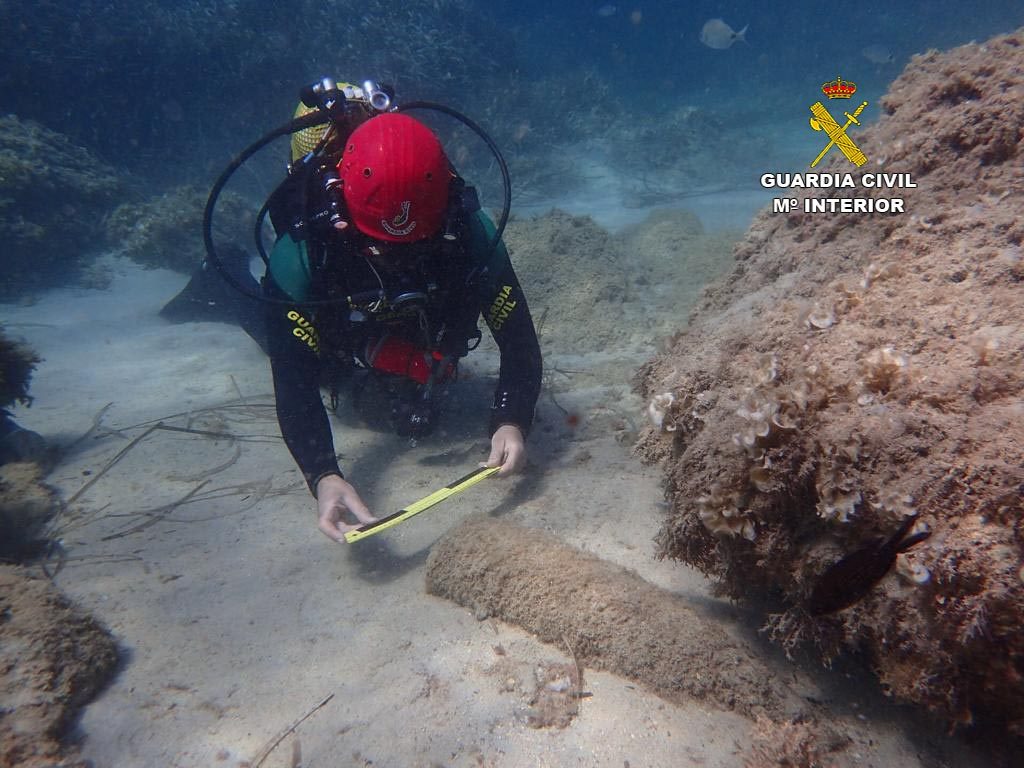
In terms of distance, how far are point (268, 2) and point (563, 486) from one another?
20598 mm

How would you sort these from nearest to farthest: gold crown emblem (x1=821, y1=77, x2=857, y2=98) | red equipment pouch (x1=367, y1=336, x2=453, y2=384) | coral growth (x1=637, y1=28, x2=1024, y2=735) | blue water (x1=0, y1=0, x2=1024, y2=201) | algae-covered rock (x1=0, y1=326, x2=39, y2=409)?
coral growth (x1=637, y1=28, x2=1024, y2=735), red equipment pouch (x1=367, y1=336, x2=453, y2=384), gold crown emblem (x1=821, y1=77, x2=857, y2=98), algae-covered rock (x1=0, y1=326, x2=39, y2=409), blue water (x1=0, y1=0, x2=1024, y2=201)

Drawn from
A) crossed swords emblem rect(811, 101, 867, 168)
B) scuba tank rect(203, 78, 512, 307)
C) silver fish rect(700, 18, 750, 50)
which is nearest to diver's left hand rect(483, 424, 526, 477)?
scuba tank rect(203, 78, 512, 307)

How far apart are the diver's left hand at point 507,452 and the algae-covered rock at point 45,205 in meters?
Answer: 11.6

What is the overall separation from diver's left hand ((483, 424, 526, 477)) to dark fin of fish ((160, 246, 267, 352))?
165 inches

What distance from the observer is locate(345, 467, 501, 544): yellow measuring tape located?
2.78 m

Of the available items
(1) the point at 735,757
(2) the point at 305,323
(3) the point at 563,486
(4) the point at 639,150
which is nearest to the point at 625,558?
(3) the point at 563,486

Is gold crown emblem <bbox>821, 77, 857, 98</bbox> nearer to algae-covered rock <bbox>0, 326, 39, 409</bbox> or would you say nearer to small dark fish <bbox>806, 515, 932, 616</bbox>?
small dark fish <bbox>806, 515, 932, 616</bbox>

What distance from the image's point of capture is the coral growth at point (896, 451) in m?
1.42

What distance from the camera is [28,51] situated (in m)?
13.6

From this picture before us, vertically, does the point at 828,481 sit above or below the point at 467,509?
above

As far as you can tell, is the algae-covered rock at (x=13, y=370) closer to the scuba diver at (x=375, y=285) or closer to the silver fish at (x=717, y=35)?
the scuba diver at (x=375, y=285)

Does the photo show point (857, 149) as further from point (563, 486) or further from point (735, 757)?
point (735, 757)

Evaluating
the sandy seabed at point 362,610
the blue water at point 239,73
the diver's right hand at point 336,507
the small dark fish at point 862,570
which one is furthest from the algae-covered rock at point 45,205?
the small dark fish at point 862,570

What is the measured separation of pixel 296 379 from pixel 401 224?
49.7 inches
